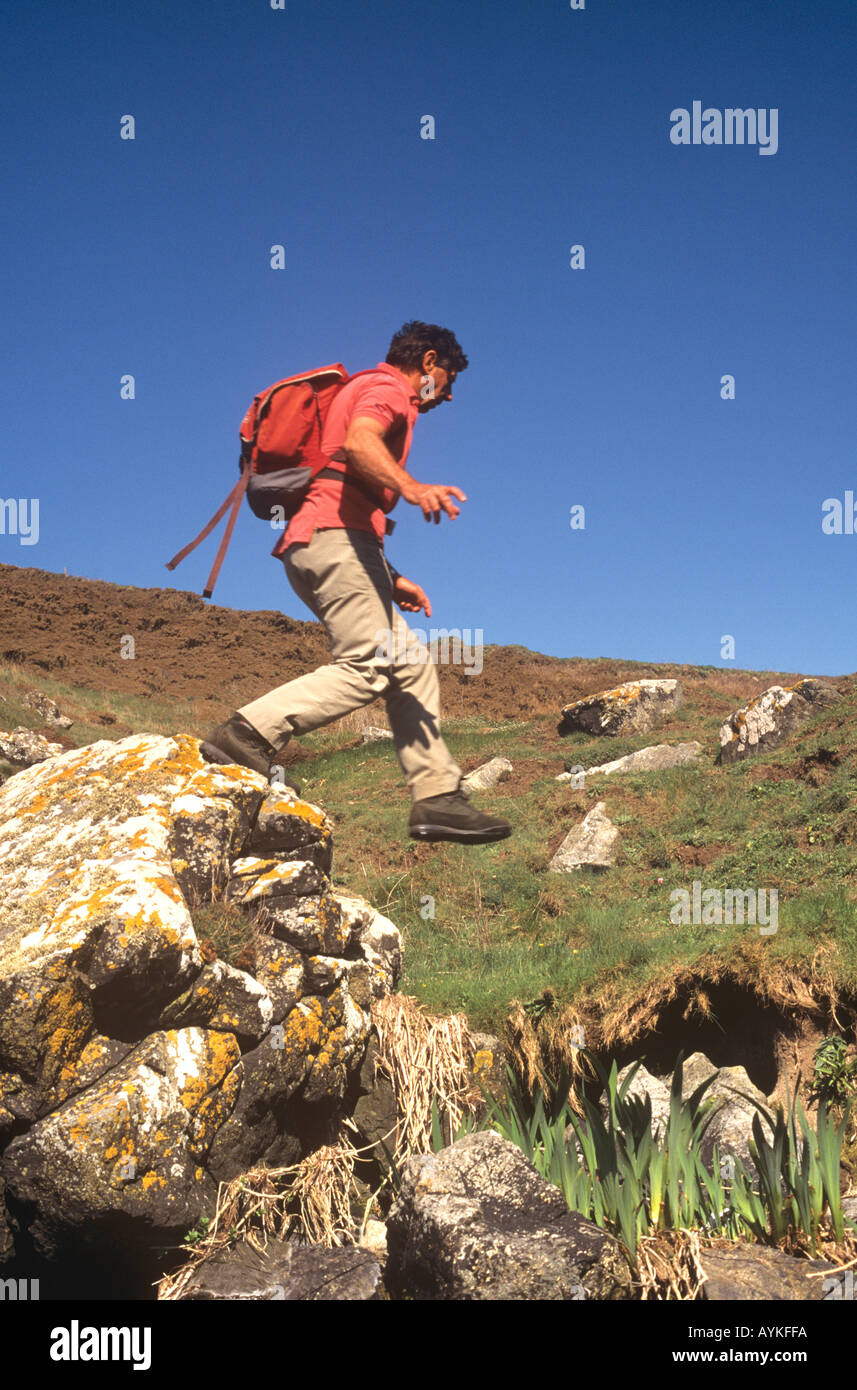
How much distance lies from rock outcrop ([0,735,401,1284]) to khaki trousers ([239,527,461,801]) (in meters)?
2.20

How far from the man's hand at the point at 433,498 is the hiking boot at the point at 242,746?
1.10 metres

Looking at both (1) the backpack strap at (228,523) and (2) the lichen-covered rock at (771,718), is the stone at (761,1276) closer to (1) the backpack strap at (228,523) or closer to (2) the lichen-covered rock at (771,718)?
(1) the backpack strap at (228,523)

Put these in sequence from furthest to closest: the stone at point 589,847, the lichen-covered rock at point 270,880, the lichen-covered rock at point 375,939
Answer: the stone at point 589,847
the lichen-covered rock at point 375,939
the lichen-covered rock at point 270,880

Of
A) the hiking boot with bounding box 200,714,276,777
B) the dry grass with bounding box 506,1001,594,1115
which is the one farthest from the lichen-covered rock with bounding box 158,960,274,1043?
the dry grass with bounding box 506,1001,594,1115

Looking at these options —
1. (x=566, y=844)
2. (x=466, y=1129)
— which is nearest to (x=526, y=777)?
(x=566, y=844)

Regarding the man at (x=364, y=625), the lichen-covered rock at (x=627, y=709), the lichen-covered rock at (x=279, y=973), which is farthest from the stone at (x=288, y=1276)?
the lichen-covered rock at (x=627, y=709)

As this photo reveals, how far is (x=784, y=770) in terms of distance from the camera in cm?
1370

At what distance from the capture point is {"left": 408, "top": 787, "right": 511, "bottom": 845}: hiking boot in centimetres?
348

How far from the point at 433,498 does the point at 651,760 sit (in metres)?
13.7

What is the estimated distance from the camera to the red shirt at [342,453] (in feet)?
11.4

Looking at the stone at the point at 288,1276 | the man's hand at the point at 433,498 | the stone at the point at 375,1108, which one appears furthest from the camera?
the stone at the point at 375,1108

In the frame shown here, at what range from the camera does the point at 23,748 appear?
1795 cm

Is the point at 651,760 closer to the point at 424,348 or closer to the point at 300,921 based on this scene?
the point at 300,921

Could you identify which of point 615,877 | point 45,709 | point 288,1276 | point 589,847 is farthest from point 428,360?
point 45,709
